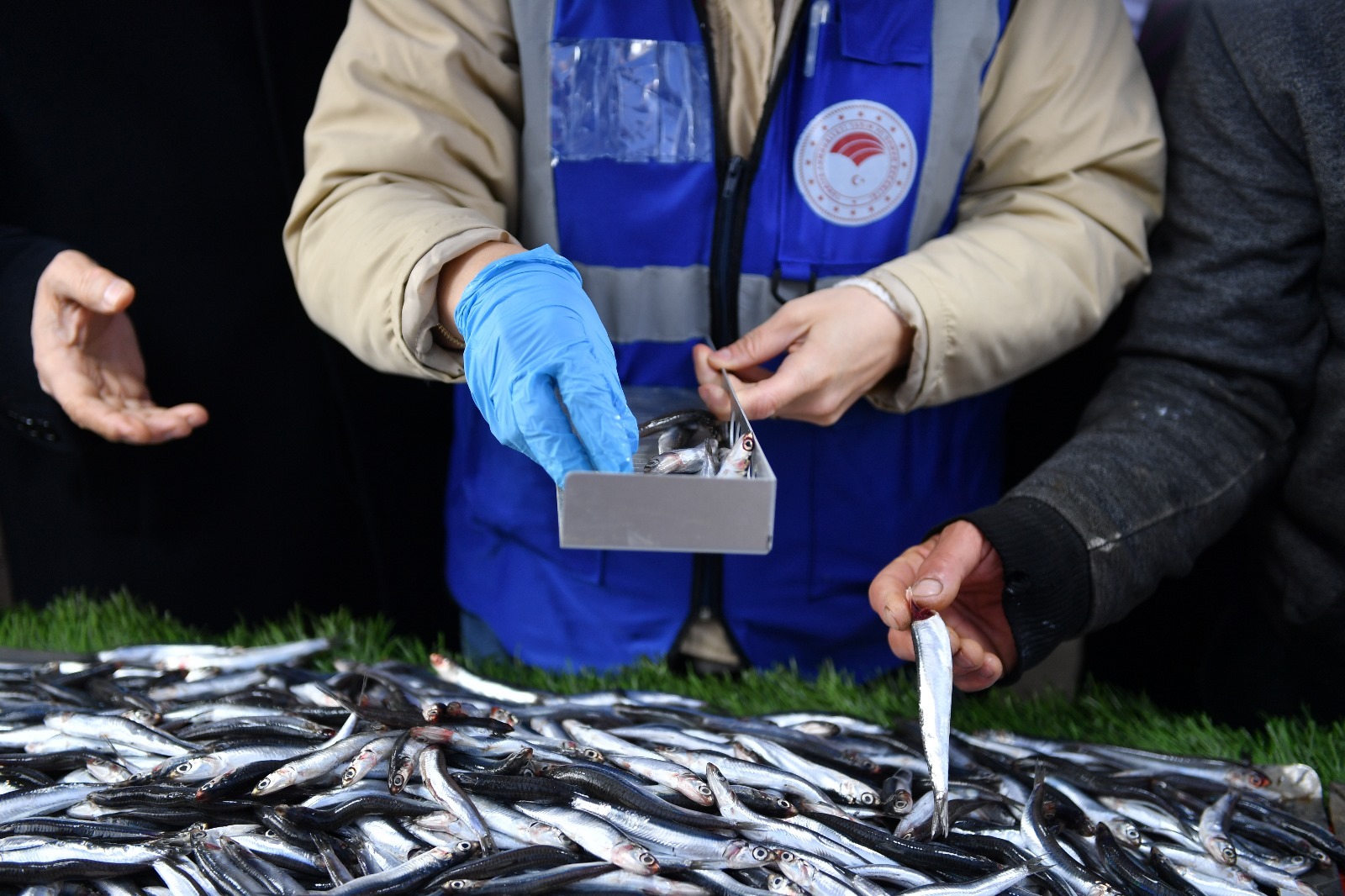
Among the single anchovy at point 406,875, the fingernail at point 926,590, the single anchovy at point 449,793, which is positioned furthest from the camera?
the fingernail at point 926,590

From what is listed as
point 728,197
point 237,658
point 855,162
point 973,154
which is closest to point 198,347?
point 237,658

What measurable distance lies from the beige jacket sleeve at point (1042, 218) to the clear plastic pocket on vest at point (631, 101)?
0.46 metres

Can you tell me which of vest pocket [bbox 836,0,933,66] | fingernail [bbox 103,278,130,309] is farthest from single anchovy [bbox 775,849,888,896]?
fingernail [bbox 103,278,130,309]

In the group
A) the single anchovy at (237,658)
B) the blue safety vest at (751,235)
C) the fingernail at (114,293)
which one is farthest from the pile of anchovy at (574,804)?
the fingernail at (114,293)

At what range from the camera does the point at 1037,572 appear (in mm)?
1709

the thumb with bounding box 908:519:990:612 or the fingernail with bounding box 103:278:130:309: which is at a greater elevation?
the fingernail with bounding box 103:278:130:309

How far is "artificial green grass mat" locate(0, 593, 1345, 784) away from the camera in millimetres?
1881

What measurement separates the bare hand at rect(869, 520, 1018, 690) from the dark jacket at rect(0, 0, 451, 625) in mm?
1681

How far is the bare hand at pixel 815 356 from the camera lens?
1673 millimetres

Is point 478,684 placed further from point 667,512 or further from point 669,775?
point 667,512

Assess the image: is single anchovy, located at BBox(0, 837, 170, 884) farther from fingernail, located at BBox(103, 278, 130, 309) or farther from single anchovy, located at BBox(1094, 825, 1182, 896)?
single anchovy, located at BBox(1094, 825, 1182, 896)

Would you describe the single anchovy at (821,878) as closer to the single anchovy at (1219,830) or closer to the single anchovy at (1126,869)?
the single anchovy at (1126,869)

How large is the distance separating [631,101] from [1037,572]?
3.75 ft

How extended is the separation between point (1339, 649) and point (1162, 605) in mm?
635
